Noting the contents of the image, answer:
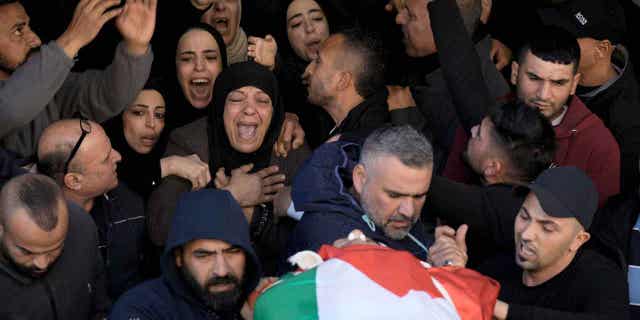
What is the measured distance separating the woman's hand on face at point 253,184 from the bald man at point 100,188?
19.0 inches

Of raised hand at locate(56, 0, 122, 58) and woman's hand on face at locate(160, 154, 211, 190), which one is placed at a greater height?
raised hand at locate(56, 0, 122, 58)

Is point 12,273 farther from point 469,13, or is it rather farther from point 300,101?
point 469,13

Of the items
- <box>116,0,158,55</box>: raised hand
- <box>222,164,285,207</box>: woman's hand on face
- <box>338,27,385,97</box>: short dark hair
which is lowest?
<box>222,164,285,207</box>: woman's hand on face

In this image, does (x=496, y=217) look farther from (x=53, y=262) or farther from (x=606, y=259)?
(x=53, y=262)

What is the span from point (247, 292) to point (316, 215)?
1.33 feet

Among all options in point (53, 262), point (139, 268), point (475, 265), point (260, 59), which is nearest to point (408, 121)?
point (260, 59)

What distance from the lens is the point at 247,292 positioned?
4094 millimetres

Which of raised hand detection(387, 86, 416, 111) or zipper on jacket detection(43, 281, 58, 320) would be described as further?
raised hand detection(387, 86, 416, 111)

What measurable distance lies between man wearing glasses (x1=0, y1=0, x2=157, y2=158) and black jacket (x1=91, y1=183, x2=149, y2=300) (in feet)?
1.51

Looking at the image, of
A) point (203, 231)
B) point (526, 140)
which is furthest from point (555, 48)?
point (203, 231)

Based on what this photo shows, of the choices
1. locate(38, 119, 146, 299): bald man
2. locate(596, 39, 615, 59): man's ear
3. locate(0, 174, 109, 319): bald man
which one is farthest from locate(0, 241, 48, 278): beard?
locate(596, 39, 615, 59): man's ear

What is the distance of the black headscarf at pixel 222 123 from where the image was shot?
5191 mm

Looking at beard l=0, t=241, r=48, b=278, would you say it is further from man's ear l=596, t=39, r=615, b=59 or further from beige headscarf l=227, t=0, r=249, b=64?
man's ear l=596, t=39, r=615, b=59

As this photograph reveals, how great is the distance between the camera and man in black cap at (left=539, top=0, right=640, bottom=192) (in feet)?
17.0
